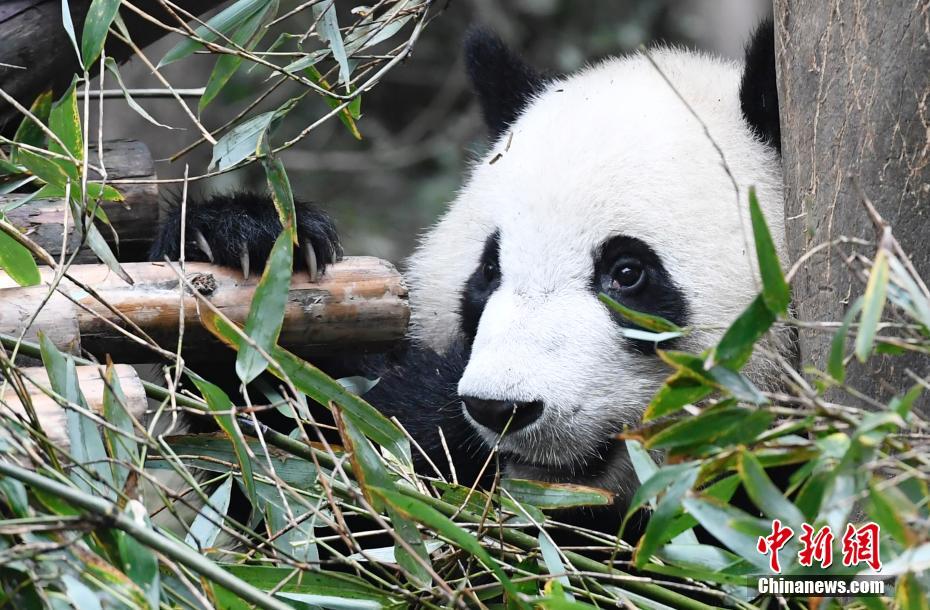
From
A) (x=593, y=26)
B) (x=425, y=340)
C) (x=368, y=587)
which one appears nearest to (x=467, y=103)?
(x=593, y=26)

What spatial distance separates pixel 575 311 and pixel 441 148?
4.66 meters

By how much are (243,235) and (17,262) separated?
1.41ft

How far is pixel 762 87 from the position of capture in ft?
6.66

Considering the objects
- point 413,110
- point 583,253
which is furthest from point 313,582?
point 413,110

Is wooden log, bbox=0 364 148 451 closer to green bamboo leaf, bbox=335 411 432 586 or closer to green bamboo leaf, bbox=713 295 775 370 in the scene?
green bamboo leaf, bbox=335 411 432 586

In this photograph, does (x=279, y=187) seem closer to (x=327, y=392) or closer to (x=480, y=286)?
(x=327, y=392)

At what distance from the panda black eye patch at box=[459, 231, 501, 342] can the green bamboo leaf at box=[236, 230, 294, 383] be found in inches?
25.2

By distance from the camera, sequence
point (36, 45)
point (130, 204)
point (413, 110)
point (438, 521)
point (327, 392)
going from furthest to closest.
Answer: point (413, 110), point (130, 204), point (36, 45), point (327, 392), point (438, 521)

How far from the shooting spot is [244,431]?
162 cm

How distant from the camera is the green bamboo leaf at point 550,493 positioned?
1.55m

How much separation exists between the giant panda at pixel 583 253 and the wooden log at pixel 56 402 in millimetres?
448

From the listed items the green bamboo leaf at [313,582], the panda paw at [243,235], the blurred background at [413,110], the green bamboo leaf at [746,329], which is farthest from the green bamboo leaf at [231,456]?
the blurred background at [413,110]

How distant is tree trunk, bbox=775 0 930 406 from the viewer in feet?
4.96

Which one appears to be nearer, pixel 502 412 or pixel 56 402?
pixel 56 402
